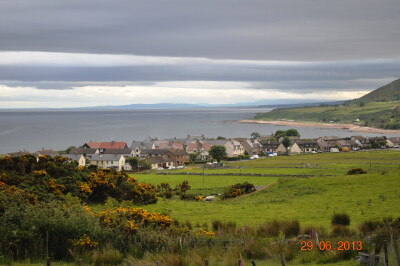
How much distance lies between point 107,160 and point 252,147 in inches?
2002

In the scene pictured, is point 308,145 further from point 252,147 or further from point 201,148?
point 201,148

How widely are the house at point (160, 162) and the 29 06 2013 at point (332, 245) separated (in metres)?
84.0

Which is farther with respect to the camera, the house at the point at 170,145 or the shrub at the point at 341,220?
the house at the point at 170,145

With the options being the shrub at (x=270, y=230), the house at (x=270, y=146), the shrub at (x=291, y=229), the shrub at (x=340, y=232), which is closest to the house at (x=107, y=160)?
the house at (x=270, y=146)

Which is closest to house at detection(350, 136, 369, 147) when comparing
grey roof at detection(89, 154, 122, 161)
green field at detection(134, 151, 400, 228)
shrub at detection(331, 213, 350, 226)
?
grey roof at detection(89, 154, 122, 161)

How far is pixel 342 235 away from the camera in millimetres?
18703

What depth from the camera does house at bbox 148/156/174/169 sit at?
100944mm

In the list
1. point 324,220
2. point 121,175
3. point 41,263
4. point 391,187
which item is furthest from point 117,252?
point 391,187

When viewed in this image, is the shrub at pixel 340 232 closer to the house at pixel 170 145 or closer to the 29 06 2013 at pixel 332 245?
the 29 06 2013 at pixel 332 245

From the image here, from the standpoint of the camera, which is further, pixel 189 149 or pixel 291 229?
pixel 189 149

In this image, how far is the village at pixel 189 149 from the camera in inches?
4051

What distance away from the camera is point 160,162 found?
4048 inches

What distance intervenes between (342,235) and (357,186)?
67.2 ft

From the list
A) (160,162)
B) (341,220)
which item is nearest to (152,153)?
(160,162)
